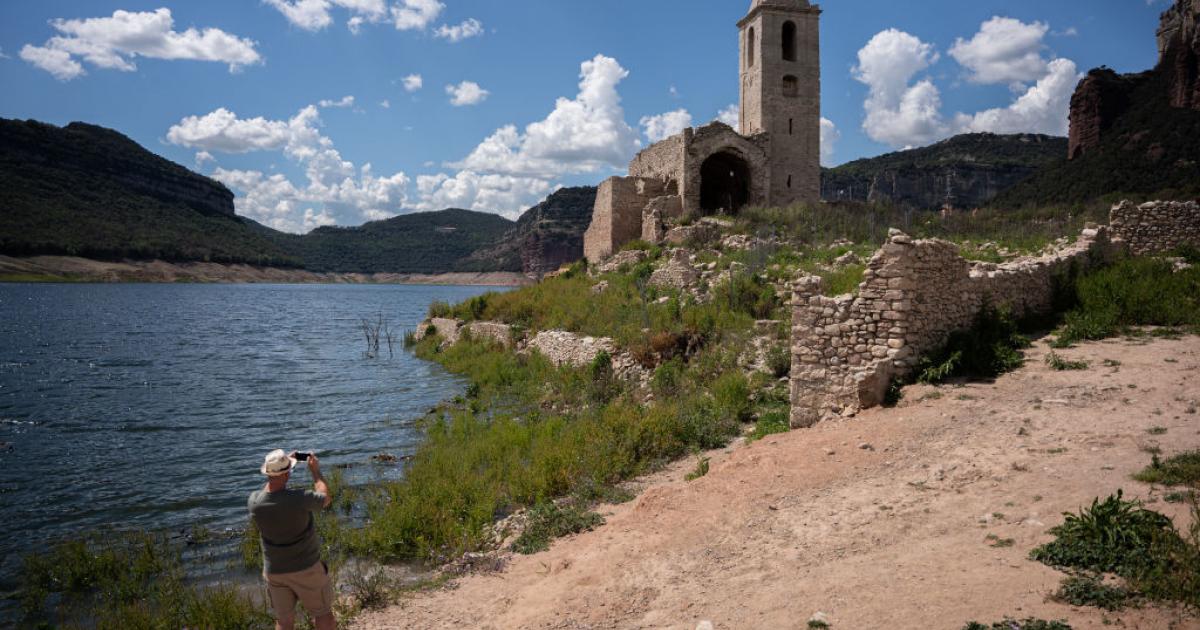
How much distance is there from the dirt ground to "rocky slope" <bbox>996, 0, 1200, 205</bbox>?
40078 millimetres

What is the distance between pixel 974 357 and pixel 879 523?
16.3ft

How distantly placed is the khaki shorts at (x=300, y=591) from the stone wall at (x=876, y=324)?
23.6 feet

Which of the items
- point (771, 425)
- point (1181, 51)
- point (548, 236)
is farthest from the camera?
point (548, 236)

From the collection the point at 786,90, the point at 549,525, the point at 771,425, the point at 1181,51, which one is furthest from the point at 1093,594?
the point at 1181,51

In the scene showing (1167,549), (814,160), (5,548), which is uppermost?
(814,160)

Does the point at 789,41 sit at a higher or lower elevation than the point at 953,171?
lower

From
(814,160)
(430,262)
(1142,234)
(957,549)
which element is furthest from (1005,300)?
(430,262)

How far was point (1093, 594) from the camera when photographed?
432 cm

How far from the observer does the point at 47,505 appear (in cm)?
1069

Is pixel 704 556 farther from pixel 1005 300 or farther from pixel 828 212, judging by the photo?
pixel 828 212

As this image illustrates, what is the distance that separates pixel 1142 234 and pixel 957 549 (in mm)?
14432

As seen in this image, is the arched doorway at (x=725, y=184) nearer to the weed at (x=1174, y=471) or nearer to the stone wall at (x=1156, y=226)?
the stone wall at (x=1156, y=226)

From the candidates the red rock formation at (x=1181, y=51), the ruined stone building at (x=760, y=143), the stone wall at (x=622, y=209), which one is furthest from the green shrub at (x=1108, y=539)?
the red rock formation at (x=1181, y=51)

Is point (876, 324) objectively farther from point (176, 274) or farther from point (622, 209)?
point (176, 274)
